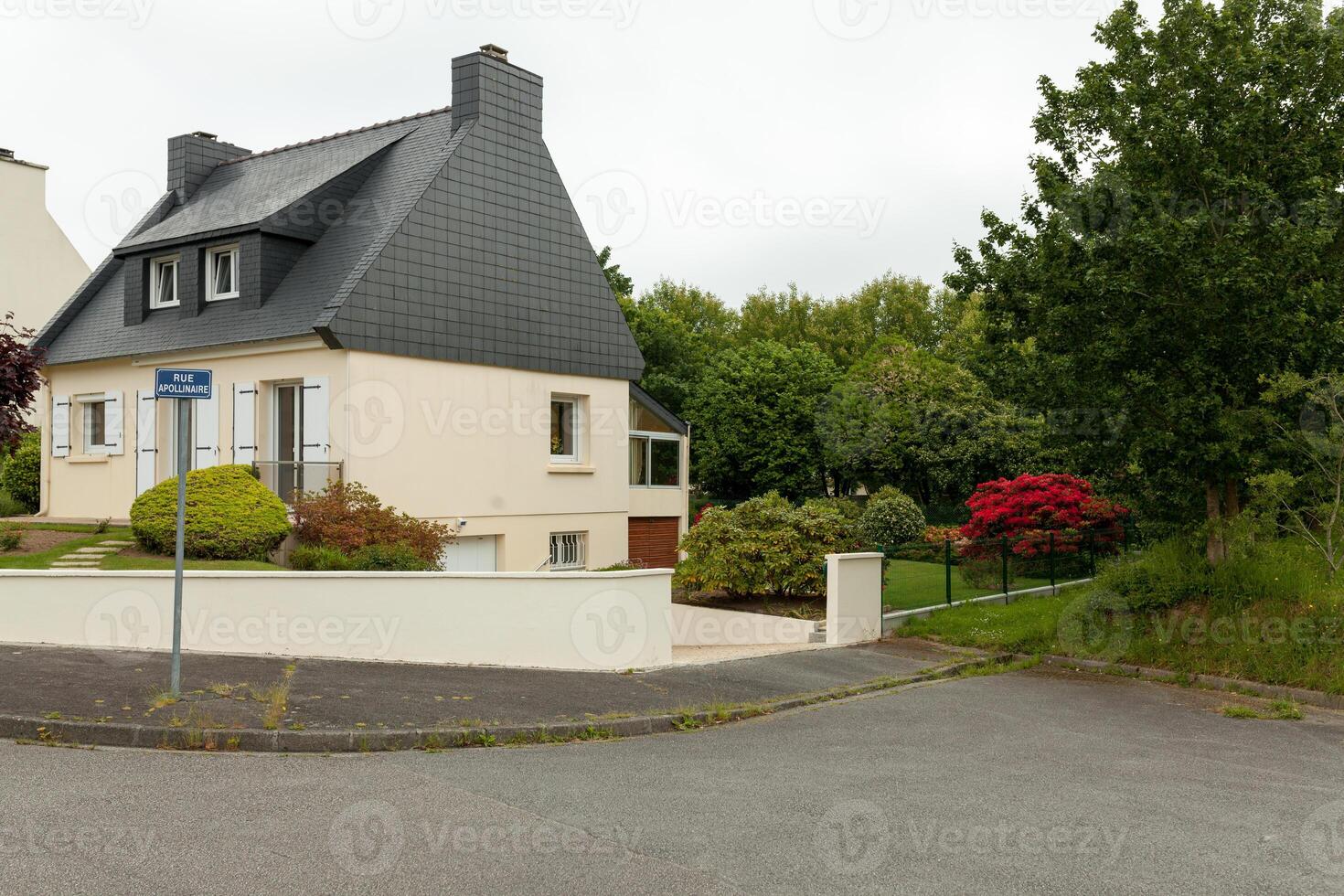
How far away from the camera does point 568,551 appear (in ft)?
76.6

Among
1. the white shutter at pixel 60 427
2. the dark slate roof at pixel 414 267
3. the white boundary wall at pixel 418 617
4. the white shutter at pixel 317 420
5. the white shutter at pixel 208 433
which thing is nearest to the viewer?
the white boundary wall at pixel 418 617

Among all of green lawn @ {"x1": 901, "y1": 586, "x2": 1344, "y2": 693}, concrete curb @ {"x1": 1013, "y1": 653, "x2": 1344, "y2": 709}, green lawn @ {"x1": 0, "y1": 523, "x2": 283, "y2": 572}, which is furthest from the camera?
green lawn @ {"x1": 0, "y1": 523, "x2": 283, "y2": 572}

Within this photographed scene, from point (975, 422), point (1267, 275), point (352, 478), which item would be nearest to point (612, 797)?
point (1267, 275)

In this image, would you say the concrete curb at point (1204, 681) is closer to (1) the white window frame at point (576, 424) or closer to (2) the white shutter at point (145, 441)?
(1) the white window frame at point (576, 424)

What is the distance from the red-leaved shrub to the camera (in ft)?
57.8

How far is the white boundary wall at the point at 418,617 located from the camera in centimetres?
1290

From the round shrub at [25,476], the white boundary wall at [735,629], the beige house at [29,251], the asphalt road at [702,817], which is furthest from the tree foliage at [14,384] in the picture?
the beige house at [29,251]

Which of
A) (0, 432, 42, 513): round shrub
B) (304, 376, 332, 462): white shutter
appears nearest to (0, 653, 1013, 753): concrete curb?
(304, 376, 332, 462): white shutter

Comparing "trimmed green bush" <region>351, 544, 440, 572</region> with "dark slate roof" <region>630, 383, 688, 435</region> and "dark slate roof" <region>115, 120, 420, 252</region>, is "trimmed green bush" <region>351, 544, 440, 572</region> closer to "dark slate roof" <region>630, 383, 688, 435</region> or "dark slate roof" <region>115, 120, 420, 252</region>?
"dark slate roof" <region>115, 120, 420, 252</region>

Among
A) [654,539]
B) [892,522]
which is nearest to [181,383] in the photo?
[654,539]

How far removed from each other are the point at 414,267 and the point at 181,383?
11.2 metres

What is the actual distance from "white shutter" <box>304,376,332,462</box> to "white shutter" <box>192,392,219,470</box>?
94.1 inches

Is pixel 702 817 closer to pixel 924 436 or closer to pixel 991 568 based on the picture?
pixel 991 568

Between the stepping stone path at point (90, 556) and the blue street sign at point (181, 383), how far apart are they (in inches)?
276
